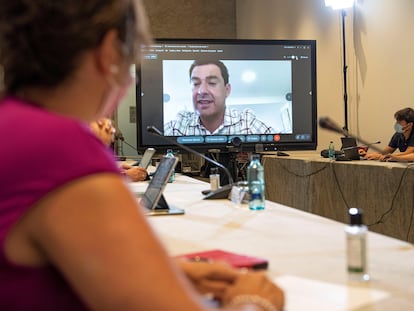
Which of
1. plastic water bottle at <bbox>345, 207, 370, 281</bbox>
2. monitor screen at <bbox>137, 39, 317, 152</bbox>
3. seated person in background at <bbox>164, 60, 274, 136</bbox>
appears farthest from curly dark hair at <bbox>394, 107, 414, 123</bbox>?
plastic water bottle at <bbox>345, 207, 370, 281</bbox>

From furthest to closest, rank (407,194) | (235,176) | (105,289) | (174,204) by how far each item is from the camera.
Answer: (407,194), (235,176), (174,204), (105,289)

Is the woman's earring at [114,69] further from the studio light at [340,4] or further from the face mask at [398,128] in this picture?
the studio light at [340,4]

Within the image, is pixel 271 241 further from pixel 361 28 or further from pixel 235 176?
pixel 361 28

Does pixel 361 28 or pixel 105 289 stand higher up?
pixel 361 28

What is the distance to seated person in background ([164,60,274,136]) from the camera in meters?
3.52

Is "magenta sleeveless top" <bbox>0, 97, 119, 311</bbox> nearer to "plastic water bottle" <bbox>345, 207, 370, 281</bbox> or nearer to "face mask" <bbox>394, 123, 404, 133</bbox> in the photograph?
"plastic water bottle" <bbox>345, 207, 370, 281</bbox>

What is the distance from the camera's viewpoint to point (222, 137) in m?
3.47

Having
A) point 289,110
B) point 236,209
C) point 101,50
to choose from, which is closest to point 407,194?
point 289,110

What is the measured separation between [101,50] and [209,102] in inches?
117

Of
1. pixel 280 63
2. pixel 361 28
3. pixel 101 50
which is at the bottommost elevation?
pixel 101 50

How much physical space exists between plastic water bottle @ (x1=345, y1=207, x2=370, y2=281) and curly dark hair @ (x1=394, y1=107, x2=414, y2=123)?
14.9 feet

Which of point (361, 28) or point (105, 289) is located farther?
point (361, 28)

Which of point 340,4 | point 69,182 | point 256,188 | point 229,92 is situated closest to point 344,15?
point 340,4

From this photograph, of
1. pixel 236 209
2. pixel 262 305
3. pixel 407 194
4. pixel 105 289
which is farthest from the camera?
pixel 407 194
